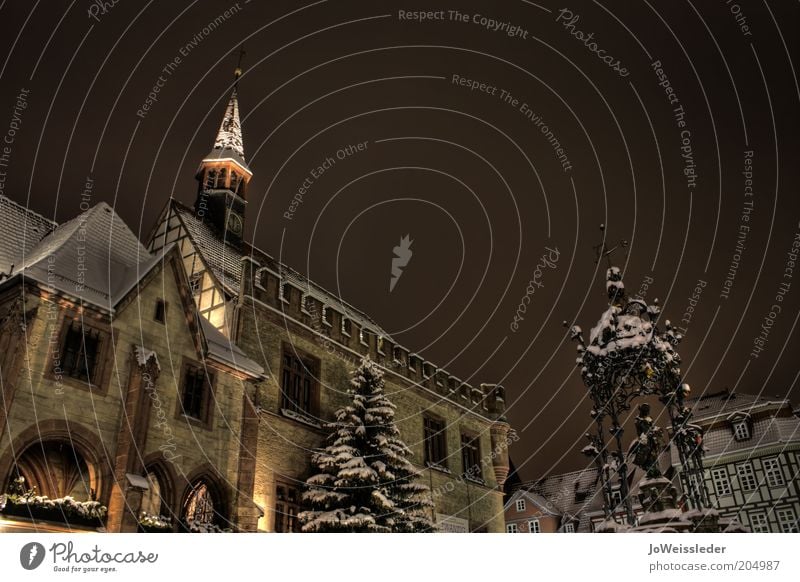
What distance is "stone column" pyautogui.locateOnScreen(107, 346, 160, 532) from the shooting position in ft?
41.4

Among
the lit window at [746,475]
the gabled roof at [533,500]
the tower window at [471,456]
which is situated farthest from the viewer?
the gabled roof at [533,500]

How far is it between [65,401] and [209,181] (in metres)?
14.5

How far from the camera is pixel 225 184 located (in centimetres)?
2522

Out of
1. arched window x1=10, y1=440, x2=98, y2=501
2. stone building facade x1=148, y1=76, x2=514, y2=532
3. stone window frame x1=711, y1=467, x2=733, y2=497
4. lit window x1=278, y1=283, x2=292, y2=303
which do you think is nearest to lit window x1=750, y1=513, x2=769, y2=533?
stone window frame x1=711, y1=467, x2=733, y2=497

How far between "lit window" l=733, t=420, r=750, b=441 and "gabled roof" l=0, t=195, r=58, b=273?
31.6m

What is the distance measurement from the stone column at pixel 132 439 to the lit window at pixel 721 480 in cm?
2808

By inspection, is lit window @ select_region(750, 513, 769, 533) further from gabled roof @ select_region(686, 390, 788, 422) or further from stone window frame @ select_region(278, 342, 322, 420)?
stone window frame @ select_region(278, 342, 322, 420)

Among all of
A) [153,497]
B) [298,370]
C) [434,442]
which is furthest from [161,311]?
[434,442]

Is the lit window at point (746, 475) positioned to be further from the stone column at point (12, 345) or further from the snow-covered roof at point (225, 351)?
the stone column at point (12, 345)

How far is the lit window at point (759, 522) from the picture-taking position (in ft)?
95.6

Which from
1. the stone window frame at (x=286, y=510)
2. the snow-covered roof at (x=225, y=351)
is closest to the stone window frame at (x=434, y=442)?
the stone window frame at (x=286, y=510)
